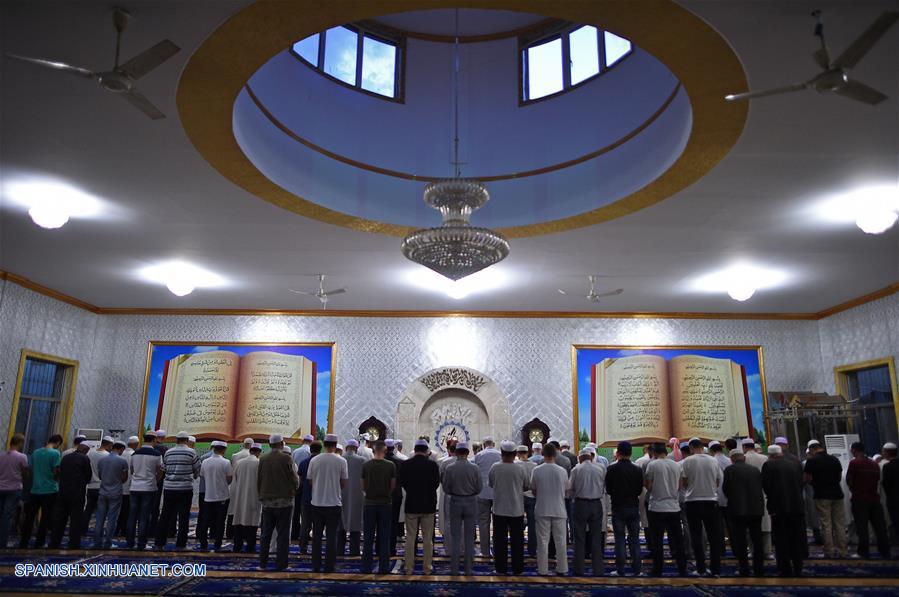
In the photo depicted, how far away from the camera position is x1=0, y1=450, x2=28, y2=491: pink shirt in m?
6.48

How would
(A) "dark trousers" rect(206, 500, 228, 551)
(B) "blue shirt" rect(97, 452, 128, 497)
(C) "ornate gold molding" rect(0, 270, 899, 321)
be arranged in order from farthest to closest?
1. (C) "ornate gold molding" rect(0, 270, 899, 321)
2. (A) "dark trousers" rect(206, 500, 228, 551)
3. (B) "blue shirt" rect(97, 452, 128, 497)

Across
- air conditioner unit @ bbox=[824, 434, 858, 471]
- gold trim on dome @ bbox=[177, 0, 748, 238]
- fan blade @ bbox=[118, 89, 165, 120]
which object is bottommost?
air conditioner unit @ bbox=[824, 434, 858, 471]

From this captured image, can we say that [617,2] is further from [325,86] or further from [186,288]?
[186,288]

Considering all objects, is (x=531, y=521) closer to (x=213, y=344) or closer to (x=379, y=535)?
(x=379, y=535)

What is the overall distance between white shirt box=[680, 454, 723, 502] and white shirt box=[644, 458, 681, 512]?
0.48 feet

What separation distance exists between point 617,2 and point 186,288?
7.36m

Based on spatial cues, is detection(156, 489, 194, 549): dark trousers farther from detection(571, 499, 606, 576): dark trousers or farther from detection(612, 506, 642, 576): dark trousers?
detection(612, 506, 642, 576): dark trousers

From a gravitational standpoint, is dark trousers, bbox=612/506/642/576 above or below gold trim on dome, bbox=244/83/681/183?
below

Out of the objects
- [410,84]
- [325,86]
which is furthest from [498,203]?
[325,86]

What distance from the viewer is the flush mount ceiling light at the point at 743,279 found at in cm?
891

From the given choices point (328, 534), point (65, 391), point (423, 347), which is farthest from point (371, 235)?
point (65, 391)

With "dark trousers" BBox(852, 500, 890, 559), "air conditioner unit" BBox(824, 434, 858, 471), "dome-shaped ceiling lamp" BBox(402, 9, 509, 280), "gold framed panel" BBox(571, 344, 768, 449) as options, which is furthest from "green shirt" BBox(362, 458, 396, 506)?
"air conditioner unit" BBox(824, 434, 858, 471)

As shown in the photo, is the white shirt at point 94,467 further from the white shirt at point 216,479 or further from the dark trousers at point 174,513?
the white shirt at point 216,479

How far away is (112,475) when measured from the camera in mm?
6855
